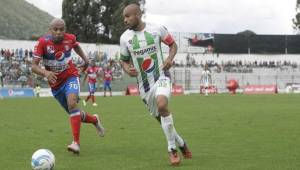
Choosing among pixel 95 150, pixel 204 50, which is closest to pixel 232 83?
pixel 204 50

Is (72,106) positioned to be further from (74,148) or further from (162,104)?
(162,104)

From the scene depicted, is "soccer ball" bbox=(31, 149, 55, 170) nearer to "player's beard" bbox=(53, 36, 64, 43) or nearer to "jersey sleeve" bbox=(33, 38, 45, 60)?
"jersey sleeve" bbox=(33, 38, 45, 60)

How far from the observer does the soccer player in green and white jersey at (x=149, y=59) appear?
10070 millimetres

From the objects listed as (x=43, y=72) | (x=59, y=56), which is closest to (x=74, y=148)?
(x=43, y=72)

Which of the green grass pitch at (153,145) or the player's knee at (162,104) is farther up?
the player's knee at (162,104)

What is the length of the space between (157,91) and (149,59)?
553 millimetres

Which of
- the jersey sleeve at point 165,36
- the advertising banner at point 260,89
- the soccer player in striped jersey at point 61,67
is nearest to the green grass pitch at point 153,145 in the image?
the soccer player in striped jersey at point 61,67

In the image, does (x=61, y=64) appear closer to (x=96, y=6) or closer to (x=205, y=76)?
(x=205, y=76)

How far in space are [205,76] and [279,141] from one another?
38.6 metres

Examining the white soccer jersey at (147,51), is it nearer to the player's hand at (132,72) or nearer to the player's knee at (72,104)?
the player's hand at (132,72)

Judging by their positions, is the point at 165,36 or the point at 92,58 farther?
the point at 92,58

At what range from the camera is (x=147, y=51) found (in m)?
10.2

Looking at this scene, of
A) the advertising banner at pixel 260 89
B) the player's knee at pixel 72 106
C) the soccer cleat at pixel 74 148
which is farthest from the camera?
the advertising banner at pixel 260 89

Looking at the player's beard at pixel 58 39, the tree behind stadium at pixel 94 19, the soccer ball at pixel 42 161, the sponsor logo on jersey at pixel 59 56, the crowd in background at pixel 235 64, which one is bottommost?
the crowd in background at pixel 235 64
